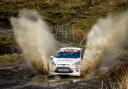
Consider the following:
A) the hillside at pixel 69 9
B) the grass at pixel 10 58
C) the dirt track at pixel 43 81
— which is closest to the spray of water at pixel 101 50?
the dirt track at pixel 43 81

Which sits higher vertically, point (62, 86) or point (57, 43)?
point (62, 86)

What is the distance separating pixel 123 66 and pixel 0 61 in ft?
31.1

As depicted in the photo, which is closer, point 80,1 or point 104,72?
point 104,72

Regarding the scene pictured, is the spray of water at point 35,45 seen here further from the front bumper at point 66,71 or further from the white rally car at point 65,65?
the front bumper at point 66,71

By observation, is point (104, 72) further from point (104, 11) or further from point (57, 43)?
point (104, 11)

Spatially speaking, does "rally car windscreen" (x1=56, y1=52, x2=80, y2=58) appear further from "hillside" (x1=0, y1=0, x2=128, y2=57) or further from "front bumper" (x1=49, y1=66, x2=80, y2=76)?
"hillside" (x1=0, y1=0, x2=128, y2=57)

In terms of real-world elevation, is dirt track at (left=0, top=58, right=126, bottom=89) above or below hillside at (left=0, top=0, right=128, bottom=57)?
above

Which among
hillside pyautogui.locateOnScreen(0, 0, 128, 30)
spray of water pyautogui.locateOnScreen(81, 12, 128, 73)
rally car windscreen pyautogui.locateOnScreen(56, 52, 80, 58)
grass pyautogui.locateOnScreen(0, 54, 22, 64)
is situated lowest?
hillside pyautogui.locateOnScreen(0, 0, 128, 30)

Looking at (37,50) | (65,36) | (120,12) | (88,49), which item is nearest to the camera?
(88,49)

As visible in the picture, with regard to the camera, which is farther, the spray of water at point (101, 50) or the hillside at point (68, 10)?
the hillside at point (68, 10)

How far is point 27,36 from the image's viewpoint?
40.1 m

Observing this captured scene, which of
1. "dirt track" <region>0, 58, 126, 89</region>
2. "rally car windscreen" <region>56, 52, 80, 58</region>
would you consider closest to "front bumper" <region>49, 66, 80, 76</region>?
"dirt track" <region>0, 58, 126, 89</region>

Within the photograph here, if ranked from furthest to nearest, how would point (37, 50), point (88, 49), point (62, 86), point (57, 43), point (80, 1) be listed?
1. point (80, 1)
2. point (57, 43)
3. point (37, 50)
4. point (88, 49)
5. point (62, 86)

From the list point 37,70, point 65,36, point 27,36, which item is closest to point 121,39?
point 65,36
